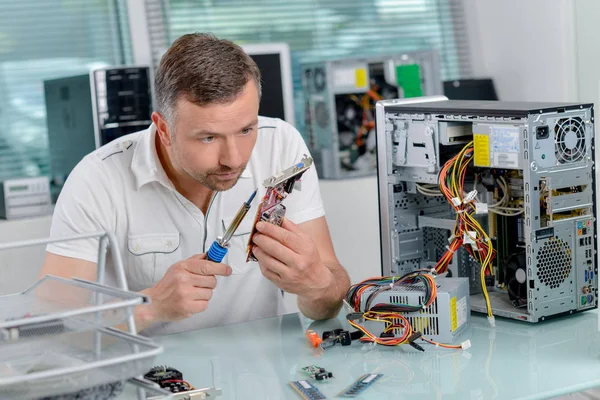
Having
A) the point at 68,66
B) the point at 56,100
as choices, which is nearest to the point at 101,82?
the point at 56,100

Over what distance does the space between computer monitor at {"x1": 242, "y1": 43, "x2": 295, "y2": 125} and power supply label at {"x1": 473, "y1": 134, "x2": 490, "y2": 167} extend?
63.9 inches

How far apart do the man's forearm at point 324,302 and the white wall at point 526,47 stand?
2.02 meters

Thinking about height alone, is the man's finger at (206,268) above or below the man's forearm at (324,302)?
above

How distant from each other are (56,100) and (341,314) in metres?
1.77

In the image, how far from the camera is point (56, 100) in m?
3.08

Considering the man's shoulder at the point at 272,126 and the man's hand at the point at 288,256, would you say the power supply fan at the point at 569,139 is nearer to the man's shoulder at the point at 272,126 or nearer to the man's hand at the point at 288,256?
the man's hand at the point at 288,256

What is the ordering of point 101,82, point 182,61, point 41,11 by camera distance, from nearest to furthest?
point 182,61 → point 101,82 → point 41,11

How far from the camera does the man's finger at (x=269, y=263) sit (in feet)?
4.85

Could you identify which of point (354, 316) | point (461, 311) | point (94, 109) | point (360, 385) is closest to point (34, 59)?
point (94, 109)

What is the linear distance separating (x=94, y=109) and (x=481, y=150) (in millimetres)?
1662

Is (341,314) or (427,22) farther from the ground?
(427,22)

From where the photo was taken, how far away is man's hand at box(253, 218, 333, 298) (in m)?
1.45

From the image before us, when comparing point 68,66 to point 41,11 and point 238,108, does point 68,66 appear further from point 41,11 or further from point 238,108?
point 238,108

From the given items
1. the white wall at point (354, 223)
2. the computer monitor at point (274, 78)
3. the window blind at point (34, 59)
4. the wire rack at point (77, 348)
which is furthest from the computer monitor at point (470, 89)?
the wire rack at point (77, 348)
